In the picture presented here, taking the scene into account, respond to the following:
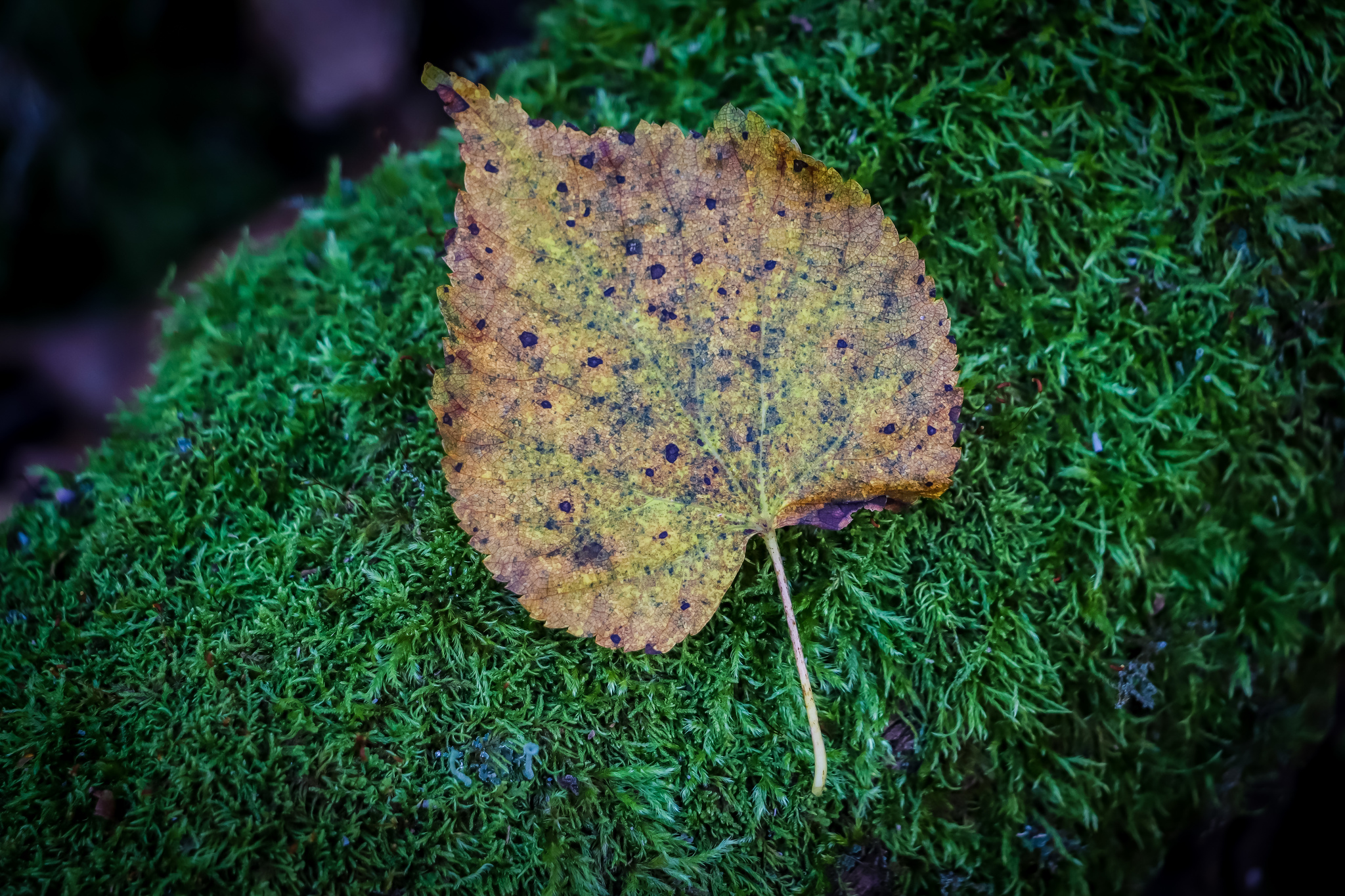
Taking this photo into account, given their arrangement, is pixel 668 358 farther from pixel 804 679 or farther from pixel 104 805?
pixel 104 805

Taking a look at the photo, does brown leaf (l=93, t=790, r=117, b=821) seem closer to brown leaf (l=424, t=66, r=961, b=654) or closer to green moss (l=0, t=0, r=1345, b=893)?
green moss (l=0, t=0, r=1345, b=893)

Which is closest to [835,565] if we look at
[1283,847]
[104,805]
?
[104,805]

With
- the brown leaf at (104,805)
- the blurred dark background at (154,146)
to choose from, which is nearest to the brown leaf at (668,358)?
the brown leaf at (104,805)

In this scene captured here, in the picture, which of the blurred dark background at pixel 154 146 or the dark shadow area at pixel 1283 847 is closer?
the dark shadow area at pixel 1283 847

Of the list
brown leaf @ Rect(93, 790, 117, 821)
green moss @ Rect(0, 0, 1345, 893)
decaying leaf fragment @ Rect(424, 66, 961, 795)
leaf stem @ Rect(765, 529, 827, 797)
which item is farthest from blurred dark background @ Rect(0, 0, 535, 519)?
leaf stem @ Rect(765, 529, 827, 797)

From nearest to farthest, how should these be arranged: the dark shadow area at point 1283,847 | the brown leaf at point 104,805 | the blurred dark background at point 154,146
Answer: the brown leaf at point 104,805, the dark shadow area at point 1283,847, the blurred dark background at point 154,146

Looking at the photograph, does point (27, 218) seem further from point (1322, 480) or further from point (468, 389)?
point (1322, 480)

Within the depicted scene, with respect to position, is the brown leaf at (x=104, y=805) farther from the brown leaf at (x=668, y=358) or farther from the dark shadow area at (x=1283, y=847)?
the dark shadow area at (x=1283, y=847)
